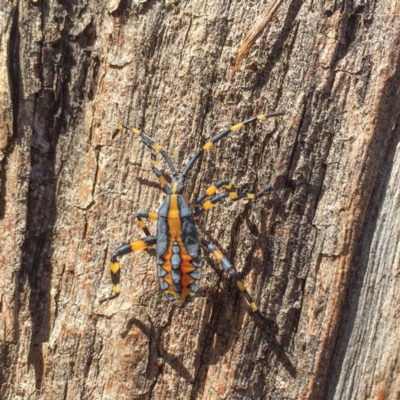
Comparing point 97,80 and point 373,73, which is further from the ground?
point 373,73

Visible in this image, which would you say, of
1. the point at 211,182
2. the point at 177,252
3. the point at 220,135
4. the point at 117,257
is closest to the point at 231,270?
the point at 177,252

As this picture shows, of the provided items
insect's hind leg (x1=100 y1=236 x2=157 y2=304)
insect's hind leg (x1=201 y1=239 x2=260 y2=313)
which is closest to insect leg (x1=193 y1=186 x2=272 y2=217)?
insect's hind leg (x1=201 y1=239 x2=260 y2=313)

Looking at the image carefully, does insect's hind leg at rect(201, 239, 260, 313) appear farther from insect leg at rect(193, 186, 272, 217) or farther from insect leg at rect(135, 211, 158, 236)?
insect leg at rect(135, 211, 158, 236)

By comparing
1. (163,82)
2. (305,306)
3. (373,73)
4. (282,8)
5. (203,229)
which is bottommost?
(305,306)

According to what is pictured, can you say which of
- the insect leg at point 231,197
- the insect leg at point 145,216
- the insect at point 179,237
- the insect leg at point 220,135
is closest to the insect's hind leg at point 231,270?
A: the insect at point 179,237

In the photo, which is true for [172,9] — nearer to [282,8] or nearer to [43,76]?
[282,8]

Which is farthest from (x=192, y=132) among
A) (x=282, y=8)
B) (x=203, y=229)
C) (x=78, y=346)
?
(x=78, y=346)
